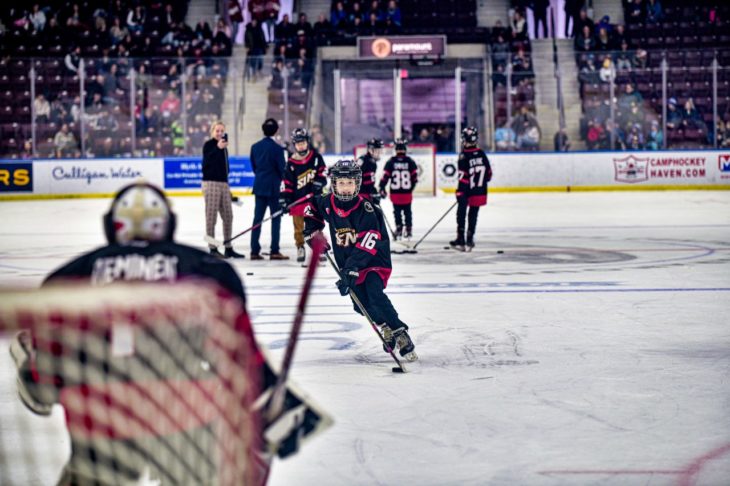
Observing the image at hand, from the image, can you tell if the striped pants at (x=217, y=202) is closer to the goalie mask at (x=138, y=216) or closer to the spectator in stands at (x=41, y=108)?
the goalie mask at (x=138, y=216)

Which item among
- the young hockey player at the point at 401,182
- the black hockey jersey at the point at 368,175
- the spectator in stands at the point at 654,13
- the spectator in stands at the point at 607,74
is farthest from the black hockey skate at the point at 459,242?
the spectator in stands at the point at 654,13

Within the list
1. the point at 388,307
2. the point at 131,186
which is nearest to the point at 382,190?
the point at 388,307

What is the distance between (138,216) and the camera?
9.95ft

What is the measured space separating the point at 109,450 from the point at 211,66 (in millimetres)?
21888

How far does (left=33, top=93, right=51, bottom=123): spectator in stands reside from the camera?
23562 mm

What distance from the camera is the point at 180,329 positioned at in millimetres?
3033

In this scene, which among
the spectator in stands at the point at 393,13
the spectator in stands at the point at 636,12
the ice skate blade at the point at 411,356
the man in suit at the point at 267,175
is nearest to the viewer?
the ice skate blade at the point at 411,356

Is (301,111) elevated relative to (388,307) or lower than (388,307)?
elevated

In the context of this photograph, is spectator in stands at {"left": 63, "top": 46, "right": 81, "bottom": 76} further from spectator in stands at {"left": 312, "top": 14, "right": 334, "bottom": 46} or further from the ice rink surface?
the ice rink surface

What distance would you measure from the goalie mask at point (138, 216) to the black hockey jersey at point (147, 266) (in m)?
0.03

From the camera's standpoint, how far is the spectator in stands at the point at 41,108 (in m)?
23.6

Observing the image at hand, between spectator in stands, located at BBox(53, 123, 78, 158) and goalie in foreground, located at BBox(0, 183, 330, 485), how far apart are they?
69.9 feet

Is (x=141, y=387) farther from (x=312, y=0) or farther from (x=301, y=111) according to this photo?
(x=312, y=0)

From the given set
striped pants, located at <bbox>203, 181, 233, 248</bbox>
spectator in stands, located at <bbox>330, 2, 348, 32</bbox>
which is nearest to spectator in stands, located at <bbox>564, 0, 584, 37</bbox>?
spectator in stands, located at <bbox>330, 2, 348, 32</bbox>
